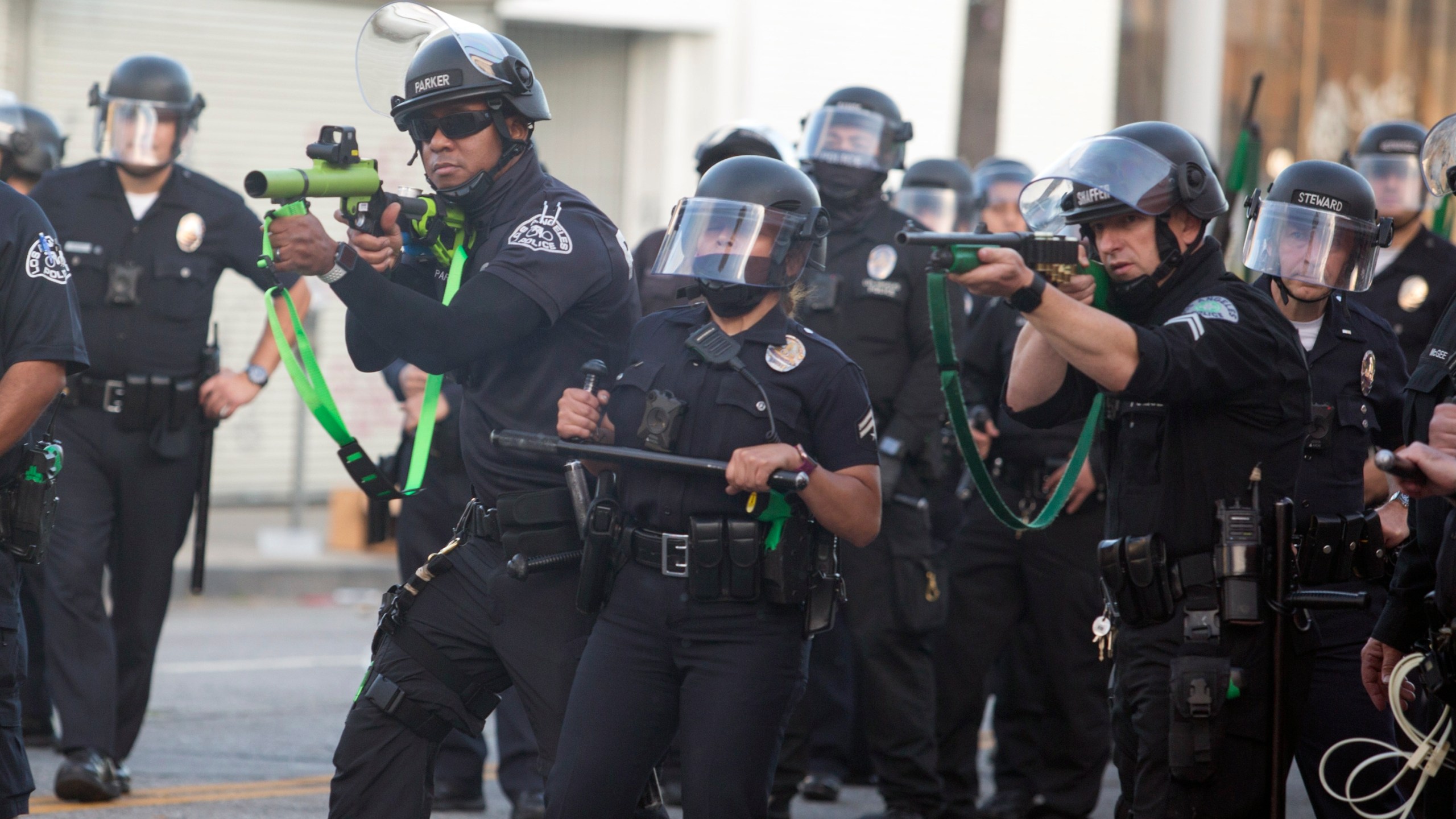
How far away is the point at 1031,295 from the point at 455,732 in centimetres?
339

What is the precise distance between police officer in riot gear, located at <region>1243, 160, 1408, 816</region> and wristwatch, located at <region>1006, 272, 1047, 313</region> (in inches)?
59.3

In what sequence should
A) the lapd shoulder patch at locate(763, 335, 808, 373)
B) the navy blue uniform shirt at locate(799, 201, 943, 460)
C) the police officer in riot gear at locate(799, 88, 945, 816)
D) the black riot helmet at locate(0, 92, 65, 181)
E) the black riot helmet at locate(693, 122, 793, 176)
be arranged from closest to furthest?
the lapd shoulder patch at locate(763, 335, 808, 373) < the police officer in riot gear at locate(799, 88, 945, 816) < the navy blue uniform shirt at locate(799, 201, 943, 460) < the black riot helmet at locate(693, 122, 793, 176) < the black riot helmet at locate(0, 92, 65, 181)

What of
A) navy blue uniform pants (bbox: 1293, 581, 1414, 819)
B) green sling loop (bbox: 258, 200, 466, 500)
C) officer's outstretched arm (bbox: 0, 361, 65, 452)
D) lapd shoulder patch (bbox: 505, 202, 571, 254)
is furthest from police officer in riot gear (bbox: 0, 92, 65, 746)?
navy blue uniform pants (bbox: 1293, 581, 1414, 819)

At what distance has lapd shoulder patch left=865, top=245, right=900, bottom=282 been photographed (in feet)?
21.5

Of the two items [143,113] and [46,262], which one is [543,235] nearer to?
[46,262]

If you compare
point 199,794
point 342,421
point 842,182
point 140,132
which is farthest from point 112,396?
point 842,182

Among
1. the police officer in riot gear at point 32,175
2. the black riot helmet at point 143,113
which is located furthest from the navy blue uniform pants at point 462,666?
the black riot helmet at point 143,113

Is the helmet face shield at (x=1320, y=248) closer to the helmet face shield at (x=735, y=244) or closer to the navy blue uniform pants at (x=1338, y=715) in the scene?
the navy blue uniform pants at (x=1338, y=715)

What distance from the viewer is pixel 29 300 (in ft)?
14.4

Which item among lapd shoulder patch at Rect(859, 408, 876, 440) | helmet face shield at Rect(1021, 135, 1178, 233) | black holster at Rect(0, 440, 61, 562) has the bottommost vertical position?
black holster at Rect(0, 440, 61, 562)

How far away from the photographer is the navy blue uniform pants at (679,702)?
13.2 ft

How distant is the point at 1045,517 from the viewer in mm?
4609

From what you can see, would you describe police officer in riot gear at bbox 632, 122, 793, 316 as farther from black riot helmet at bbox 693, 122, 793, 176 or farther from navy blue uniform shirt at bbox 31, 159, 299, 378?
navy blue uniform shirt at bbox 31, 159, 299, 378

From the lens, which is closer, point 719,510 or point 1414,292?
point 719,510
